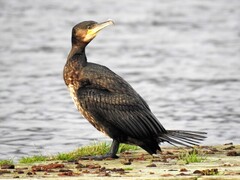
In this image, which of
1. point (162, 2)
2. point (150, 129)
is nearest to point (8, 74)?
point (150, 129)

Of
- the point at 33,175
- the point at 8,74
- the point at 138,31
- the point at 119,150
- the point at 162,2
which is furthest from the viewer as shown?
the point at 162,2

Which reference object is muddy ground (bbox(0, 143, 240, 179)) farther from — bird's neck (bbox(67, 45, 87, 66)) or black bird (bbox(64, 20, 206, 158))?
bird's neck (bbox(67, 45, 87, 66))

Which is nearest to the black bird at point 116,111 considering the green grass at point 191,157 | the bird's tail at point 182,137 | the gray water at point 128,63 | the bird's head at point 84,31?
the bird's tail at point 182,137

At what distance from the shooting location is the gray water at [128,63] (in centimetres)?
1827

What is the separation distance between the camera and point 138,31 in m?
37.3

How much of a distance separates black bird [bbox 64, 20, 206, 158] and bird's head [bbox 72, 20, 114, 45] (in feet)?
2.01

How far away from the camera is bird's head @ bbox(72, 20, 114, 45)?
13211 millimetres

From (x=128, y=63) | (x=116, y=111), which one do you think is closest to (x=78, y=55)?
(x=116, y=111)

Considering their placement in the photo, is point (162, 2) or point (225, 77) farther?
point (162, 2)

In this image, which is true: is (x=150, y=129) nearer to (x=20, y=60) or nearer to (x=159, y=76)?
(x=159, y=76)

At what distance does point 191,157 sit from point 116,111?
4.17 feet

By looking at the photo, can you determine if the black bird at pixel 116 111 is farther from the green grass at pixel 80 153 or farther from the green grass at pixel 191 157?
the green grass at pixel 80 153

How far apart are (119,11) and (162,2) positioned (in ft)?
16.7

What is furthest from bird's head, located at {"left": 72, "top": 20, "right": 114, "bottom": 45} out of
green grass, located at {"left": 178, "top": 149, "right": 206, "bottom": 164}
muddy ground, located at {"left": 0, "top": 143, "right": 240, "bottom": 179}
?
green grass, located at {"left": 178, "top": 149, "right": 206, "bottom": 164}
